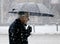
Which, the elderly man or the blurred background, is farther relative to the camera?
the blurred background

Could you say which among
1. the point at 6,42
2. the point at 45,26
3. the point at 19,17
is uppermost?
the point at 19,17

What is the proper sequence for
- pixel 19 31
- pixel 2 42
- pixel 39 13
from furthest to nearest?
1. pixel 2 42
2. pixel 39 13
3. pixel 19 31

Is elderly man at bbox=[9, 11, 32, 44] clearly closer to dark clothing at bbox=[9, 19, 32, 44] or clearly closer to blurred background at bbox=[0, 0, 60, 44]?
dark clothing at bbox=[9, 19, 32, 44]

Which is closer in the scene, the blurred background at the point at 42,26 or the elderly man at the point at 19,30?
the elderly man at the point at 19,30

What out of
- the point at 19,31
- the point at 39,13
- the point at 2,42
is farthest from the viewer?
the point at 2,42

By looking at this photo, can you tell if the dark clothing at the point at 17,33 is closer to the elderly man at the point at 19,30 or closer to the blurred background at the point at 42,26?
the elderly man at the point at 19,30

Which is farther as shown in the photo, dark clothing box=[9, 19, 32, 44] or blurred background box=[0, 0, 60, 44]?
blurred background box=[0, 0, 60, 44]

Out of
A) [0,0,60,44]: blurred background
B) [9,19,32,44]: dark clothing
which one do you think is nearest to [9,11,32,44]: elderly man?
[9,19,32,44]: dark clothing

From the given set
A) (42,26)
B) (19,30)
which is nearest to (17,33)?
(19,30)

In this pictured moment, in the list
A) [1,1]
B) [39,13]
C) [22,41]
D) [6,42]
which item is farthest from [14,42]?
[1,1]

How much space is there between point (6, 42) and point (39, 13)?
3.17m

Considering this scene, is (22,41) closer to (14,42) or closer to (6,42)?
(14,42)

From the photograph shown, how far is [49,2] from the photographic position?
662cm

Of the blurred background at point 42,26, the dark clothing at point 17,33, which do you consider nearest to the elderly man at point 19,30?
the dark clothing at point 17,33
